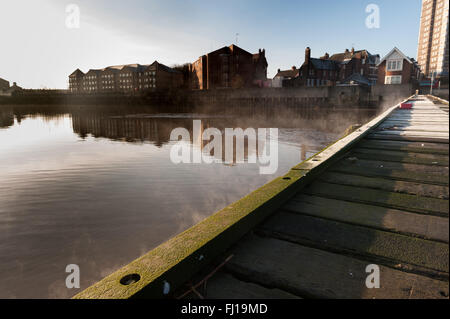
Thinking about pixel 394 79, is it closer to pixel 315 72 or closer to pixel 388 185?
pixel 315 72

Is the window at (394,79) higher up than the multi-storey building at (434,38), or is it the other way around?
the multi-storey building at (434,38)

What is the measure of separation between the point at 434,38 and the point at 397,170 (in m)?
144

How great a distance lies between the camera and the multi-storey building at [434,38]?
100363 millimetres

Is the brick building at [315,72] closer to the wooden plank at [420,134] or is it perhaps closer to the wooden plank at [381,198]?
the wooden plank at [420,134]

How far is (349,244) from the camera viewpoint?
2.17 metres

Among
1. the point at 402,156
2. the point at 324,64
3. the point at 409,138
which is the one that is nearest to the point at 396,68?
the point at 324,64

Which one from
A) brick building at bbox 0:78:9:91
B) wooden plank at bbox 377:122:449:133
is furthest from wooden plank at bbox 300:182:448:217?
brick building at bbox 0:78:9:91

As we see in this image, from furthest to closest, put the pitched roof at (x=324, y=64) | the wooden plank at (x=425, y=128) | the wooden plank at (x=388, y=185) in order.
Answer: the pitched roof at (x=324, y=64)
the wooden plank at (x=425, y=128)
the wooden plank at (x=388, y=185)

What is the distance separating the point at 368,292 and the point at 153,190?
803 centimetres

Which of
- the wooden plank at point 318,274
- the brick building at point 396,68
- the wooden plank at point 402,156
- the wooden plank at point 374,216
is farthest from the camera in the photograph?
the brick building at point 396,68

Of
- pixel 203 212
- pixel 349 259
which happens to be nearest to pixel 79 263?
pixel 203 212

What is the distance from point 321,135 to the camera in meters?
22.4

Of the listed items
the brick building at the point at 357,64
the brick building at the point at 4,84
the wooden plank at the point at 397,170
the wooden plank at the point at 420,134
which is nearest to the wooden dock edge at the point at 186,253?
the wooden plank at the point at 397,170
